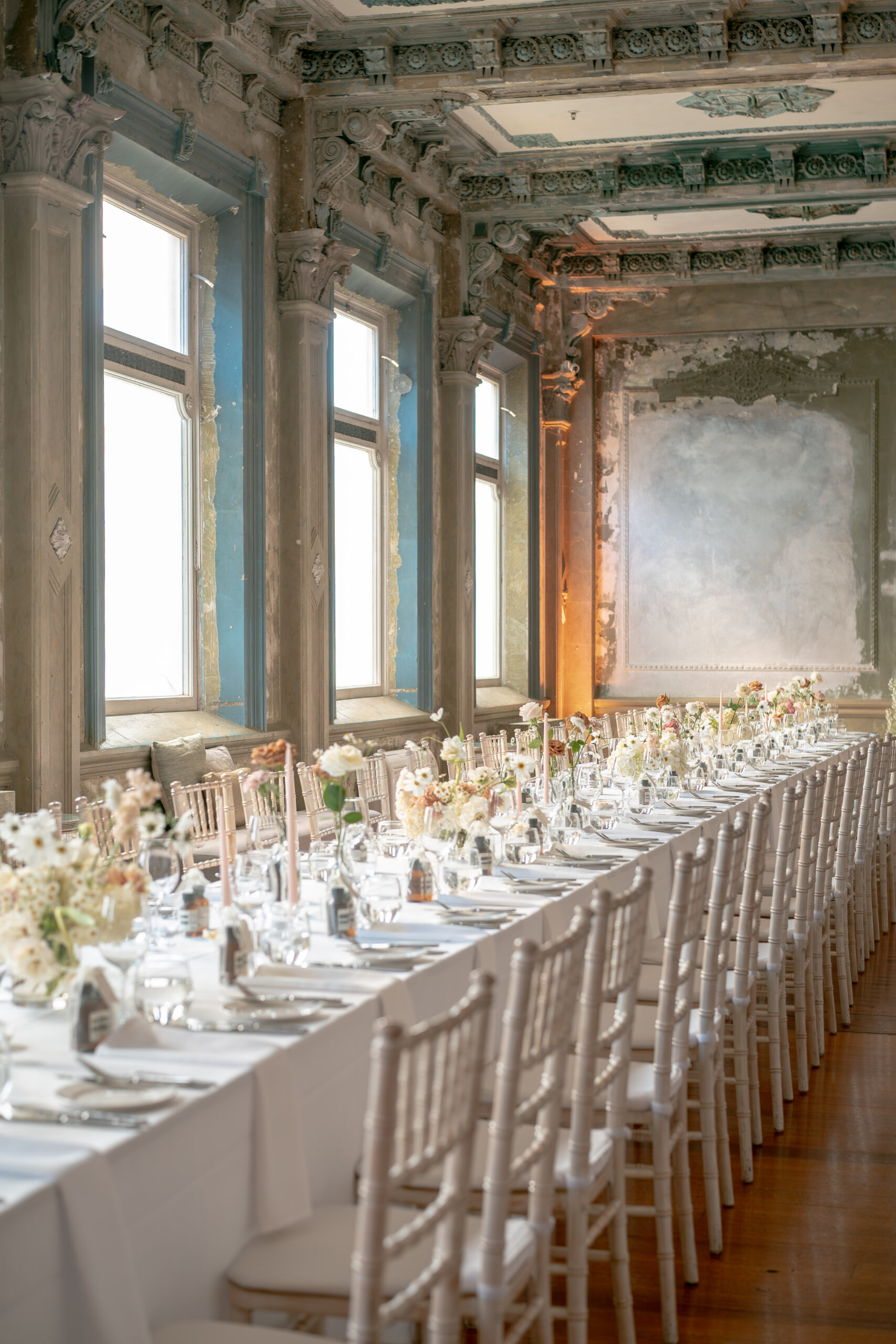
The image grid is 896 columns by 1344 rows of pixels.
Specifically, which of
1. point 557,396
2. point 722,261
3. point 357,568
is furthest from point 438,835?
point 722,261

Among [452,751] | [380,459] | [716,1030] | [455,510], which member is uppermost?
[380,459]

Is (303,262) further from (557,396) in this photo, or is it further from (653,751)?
(557,396)

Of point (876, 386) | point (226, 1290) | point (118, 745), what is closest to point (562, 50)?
point (118, 745)

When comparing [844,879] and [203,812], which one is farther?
[203,812]

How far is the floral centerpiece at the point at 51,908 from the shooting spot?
2.50 metres

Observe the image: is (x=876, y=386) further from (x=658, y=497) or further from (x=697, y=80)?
(x=697, y=80)

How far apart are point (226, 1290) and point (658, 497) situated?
511 inches

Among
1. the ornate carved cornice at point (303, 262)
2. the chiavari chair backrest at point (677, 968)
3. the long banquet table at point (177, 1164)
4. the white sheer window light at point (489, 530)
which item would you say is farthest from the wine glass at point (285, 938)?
the white sheer window light at point (489, 530)

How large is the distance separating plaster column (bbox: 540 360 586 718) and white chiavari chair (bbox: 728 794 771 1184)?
9.59m

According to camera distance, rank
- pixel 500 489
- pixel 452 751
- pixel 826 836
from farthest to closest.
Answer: pixel 500 489 → pixel 826 836 → pixel 452 751

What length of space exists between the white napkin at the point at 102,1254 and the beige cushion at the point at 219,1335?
0.14 metres

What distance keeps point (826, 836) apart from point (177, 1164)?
13.9 ft

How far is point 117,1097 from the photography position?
85.7 inches

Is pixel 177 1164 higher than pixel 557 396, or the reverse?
Answer: pixel 557 396
